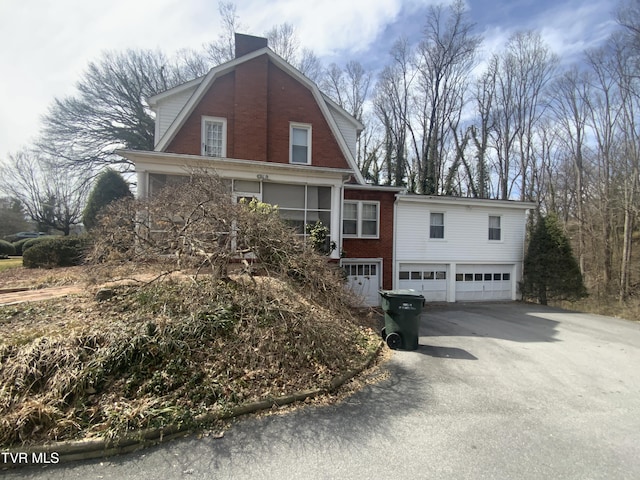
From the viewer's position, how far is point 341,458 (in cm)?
307

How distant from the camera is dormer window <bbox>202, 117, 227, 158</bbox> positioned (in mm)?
12398

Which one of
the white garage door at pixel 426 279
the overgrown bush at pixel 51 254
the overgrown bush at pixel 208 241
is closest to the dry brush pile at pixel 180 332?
the overgrown bush at pixel 208 241

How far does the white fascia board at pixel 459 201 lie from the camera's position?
14030 millimetres

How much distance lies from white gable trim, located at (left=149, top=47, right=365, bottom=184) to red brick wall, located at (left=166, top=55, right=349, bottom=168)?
16 cm

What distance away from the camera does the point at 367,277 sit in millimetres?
13781

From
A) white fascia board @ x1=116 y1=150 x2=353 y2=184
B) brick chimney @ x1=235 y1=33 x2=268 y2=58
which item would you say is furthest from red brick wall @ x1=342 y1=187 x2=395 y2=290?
brick chimney @ x1=235 y1=33 x2=268 y2=58

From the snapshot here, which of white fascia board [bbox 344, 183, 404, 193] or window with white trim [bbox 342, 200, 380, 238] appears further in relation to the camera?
window with white trim [bbox 342, 200, 380, 238]

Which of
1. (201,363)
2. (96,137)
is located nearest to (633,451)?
(201,363)

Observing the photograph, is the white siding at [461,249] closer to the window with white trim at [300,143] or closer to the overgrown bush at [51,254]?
the window with white trim at [300,143]

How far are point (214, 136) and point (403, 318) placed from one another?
10297mm

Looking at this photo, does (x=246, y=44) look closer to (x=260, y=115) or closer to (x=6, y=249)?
(x=260, y=115)

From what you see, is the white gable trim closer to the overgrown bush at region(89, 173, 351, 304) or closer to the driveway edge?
the overgrown bush at region(89, 173, 351, 304)

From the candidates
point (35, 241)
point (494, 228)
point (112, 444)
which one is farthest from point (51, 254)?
point (494, 228)

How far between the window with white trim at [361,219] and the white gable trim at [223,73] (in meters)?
1.18
